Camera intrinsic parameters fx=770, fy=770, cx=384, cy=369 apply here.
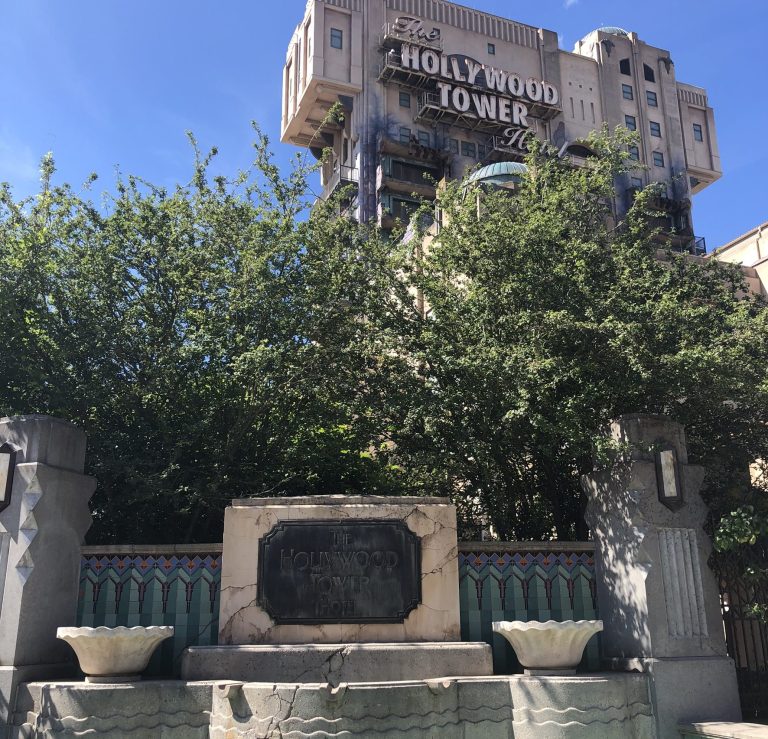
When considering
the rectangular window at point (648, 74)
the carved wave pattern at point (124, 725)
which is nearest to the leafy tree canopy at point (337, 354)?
the carved wave pattern at point (124, 725)

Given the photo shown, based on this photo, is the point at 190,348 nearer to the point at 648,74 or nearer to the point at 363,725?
the point at 363,725

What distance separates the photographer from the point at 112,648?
904 centimetres

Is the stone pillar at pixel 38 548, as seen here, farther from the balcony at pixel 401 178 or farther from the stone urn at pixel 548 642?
the balcony at pixel 401 178

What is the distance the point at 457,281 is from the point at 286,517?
20.7 feet

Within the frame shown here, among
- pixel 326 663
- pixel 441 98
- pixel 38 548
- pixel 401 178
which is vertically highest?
pixel 441 98

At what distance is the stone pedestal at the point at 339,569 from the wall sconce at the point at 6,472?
9.42 feet

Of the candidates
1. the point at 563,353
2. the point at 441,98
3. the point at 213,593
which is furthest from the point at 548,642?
the point at 441,98

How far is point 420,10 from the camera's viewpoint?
62.0m

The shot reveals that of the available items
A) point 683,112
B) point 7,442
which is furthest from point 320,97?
point 7,442

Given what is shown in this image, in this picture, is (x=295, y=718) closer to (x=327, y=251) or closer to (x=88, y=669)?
(x=88, y=669)

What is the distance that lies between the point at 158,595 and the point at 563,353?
6.70 metres

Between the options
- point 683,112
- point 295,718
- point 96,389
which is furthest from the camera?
point 683,112

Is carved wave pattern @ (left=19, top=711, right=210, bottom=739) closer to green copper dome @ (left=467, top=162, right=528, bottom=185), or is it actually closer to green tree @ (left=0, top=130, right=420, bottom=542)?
green tree @ (left=0, top=130, right=420, bottom=542)

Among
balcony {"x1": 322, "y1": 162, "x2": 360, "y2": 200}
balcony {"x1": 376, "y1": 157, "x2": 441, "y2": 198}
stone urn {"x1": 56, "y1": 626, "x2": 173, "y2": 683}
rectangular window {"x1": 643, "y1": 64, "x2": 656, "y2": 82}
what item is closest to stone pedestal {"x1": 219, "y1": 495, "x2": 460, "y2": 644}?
stone urn {"x1": 56, "y1": 626, "x2": 173, "y2": 683}
